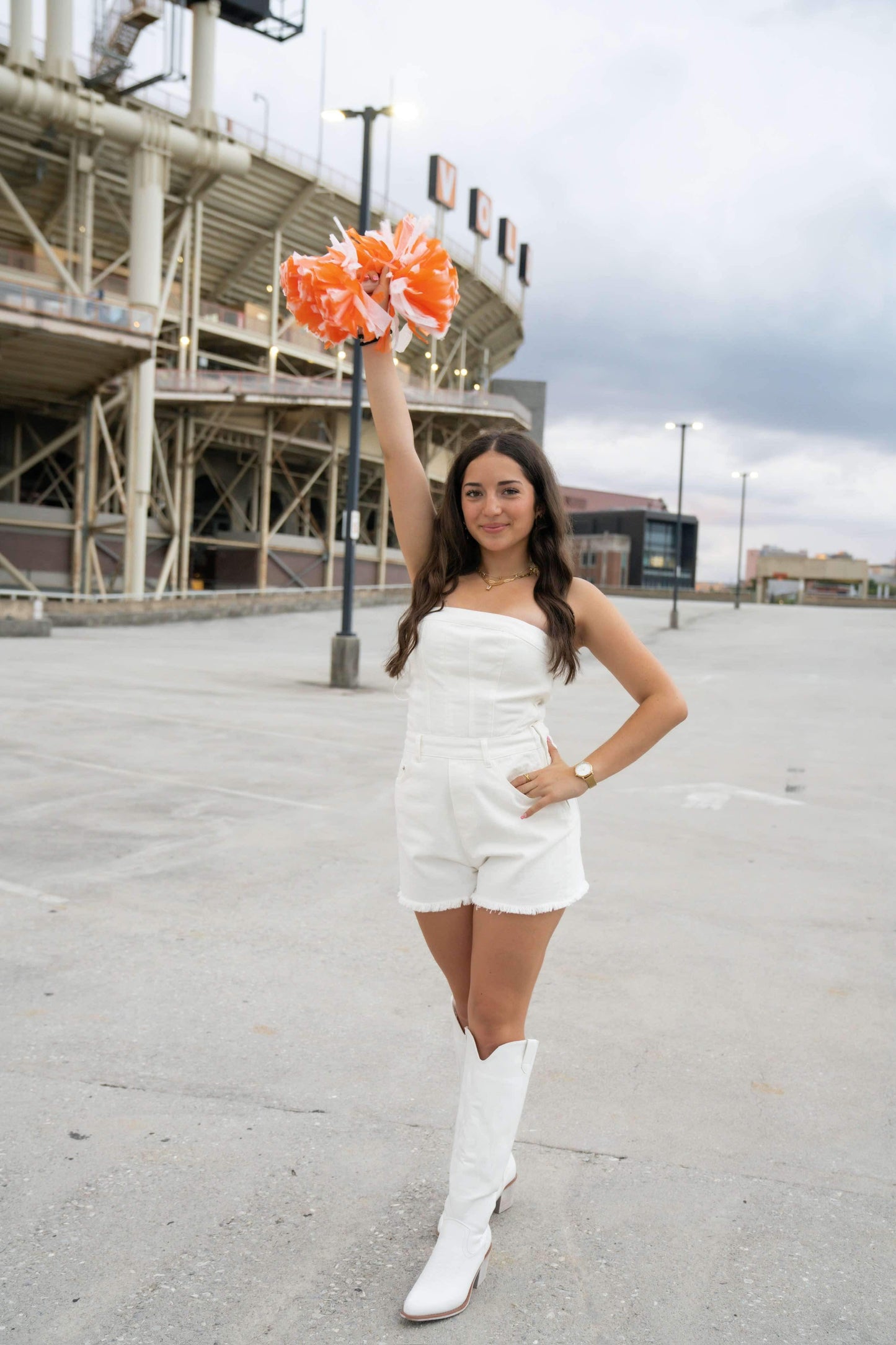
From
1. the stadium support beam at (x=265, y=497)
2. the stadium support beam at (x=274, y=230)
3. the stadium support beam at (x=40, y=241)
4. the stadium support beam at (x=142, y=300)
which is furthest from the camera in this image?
the stadium support beam at (x=265, y=497)

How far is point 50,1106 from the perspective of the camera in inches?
126

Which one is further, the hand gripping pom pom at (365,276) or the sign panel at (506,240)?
the sign panel at (506,240)

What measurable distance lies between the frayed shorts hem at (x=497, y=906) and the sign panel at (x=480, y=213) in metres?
56.5

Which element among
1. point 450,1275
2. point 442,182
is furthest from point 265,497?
point 450,1275

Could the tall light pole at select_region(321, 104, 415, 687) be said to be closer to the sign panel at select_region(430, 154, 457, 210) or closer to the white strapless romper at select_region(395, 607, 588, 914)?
the white strapless romper at select_region(395, 607, 588, 914)

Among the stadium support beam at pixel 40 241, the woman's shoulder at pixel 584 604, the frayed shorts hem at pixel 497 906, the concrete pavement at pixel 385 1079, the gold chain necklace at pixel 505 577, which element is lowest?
the concrete pavement at pixel 385 1079

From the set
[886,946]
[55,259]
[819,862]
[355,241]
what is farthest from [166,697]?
→ [55,259]

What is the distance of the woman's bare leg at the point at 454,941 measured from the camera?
8.45ft

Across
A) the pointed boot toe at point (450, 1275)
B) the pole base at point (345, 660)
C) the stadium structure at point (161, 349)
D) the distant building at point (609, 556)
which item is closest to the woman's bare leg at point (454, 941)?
the pointed boot toe at point (450, 1275)

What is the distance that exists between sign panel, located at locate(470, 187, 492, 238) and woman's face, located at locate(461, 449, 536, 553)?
55927 mm

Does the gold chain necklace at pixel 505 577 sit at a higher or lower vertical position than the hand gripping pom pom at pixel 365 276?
lower

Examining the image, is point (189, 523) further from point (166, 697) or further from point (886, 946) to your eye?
point (886, 946)

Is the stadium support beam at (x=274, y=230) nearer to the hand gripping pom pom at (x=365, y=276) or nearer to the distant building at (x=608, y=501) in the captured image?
the hand gripping pom pom at (x=365, y=276)

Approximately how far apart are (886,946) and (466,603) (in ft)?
12.1
